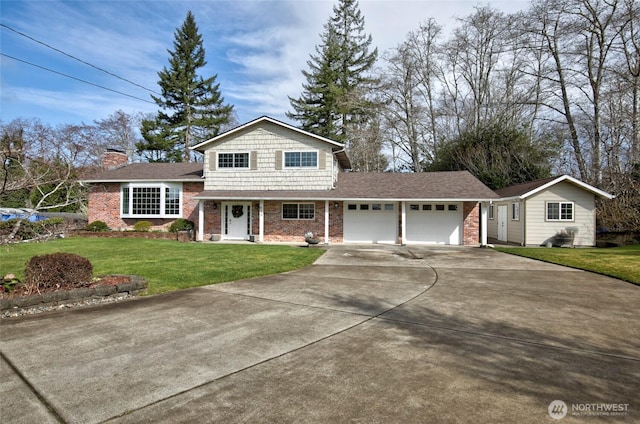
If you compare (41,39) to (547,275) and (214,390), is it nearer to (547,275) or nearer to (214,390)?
(214,390)

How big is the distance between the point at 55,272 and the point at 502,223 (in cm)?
2099

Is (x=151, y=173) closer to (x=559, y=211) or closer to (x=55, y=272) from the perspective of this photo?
(x=55, y=272)

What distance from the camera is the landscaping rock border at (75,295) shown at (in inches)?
217

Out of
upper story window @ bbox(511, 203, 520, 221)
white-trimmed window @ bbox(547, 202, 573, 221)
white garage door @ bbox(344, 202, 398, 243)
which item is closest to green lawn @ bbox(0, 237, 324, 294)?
white garage door @ bbox(344, 202, 398, 243)

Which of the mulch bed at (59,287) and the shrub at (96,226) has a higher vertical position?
the shrub at (96,226)

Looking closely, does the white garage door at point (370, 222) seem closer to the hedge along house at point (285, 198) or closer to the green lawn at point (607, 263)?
the hedge along house at point (285, 198)

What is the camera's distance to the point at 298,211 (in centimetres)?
1820

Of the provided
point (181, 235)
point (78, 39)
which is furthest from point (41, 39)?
point (181, 235)

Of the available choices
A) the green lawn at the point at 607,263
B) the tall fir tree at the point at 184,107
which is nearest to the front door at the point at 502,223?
the green lawn at the point at 607,263

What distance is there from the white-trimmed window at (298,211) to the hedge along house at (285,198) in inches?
2.1

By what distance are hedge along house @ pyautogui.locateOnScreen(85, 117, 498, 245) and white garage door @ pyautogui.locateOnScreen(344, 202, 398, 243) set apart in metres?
0.05

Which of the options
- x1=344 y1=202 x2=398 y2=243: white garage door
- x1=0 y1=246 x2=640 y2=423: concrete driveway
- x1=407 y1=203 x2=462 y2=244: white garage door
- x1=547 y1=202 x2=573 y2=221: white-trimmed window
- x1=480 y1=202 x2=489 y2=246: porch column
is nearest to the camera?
x1=0 y1=246 x2=640 y2=423: concrete driveway

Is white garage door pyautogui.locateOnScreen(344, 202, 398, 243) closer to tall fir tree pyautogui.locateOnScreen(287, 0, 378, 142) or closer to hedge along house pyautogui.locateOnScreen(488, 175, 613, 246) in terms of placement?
hedge along house pyautogui.locateOnScreen(488, 175, 613, 246)

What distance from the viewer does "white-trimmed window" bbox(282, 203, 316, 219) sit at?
18141mm
